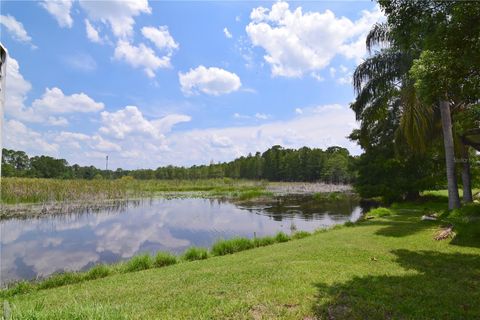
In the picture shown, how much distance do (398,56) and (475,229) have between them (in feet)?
35.0

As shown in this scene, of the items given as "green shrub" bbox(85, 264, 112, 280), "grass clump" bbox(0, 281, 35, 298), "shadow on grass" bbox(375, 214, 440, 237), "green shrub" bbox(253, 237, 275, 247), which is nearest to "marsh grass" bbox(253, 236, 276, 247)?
"green shrub" bbox(253, 237, 275, 247)

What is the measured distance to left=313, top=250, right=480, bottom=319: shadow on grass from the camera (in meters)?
4.76

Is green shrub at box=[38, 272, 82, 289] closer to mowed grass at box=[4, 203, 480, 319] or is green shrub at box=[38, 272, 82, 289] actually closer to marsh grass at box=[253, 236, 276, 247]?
mowed grass at box=[4, 203, 480, 319]

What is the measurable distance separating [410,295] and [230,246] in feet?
24.5

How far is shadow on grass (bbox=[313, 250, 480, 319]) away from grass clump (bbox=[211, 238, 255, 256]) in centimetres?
633

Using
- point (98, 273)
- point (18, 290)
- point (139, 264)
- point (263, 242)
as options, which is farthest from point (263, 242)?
point (18, 290)

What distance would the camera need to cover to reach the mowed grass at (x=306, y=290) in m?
4.75

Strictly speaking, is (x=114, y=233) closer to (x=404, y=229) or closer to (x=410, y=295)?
(x=404, y=229)

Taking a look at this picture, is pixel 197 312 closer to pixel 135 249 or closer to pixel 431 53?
pixel 431 53

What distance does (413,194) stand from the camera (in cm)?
2581

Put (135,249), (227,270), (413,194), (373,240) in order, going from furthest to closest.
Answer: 1. (413,194)
2. (135,249)
3. (373,240)
4. (227,270)

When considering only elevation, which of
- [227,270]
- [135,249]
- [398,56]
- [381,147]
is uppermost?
[398,56]

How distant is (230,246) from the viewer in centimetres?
1211

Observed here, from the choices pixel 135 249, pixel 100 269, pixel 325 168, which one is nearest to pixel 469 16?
pixel 100 269
